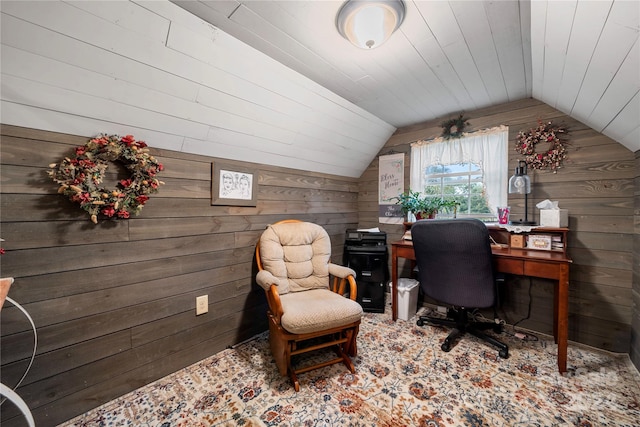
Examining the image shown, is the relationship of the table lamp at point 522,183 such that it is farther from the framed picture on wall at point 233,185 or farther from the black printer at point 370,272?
the framed picture on wall at point 233,185

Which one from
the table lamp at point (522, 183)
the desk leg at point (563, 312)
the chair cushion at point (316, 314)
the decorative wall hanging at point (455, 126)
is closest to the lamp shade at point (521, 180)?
the table lamp at point (522, 183)

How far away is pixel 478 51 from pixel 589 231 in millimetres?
1711

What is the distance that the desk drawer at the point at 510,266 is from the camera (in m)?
1.83

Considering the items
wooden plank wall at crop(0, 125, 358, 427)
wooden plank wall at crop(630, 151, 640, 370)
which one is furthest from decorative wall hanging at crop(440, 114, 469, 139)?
wooden plank wall at crop(0, 125, 358, 427)

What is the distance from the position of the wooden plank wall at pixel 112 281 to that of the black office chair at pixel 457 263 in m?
1.43

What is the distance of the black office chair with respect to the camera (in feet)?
5.77

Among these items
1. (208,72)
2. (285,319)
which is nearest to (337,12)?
(208,72)

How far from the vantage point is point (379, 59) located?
1.68 metres

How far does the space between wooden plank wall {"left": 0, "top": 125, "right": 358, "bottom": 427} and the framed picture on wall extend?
0.05m

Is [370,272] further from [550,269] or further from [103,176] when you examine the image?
[103,176]

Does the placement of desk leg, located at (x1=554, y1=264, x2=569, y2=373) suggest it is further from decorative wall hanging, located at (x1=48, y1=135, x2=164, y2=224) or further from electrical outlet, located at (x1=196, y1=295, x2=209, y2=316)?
decorative wall hanging, located at (x1=48, y1=135, x2=164, y2=224)

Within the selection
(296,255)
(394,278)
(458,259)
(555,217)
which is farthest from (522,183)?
(296,255)

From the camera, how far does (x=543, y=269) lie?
174cm

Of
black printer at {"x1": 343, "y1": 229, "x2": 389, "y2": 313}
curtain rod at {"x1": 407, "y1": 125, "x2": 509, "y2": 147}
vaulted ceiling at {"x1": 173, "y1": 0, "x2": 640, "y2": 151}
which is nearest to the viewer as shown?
vaulted ceiling at {"x1": 173, "y1": 0, "x2": 640, "y2": 151}
